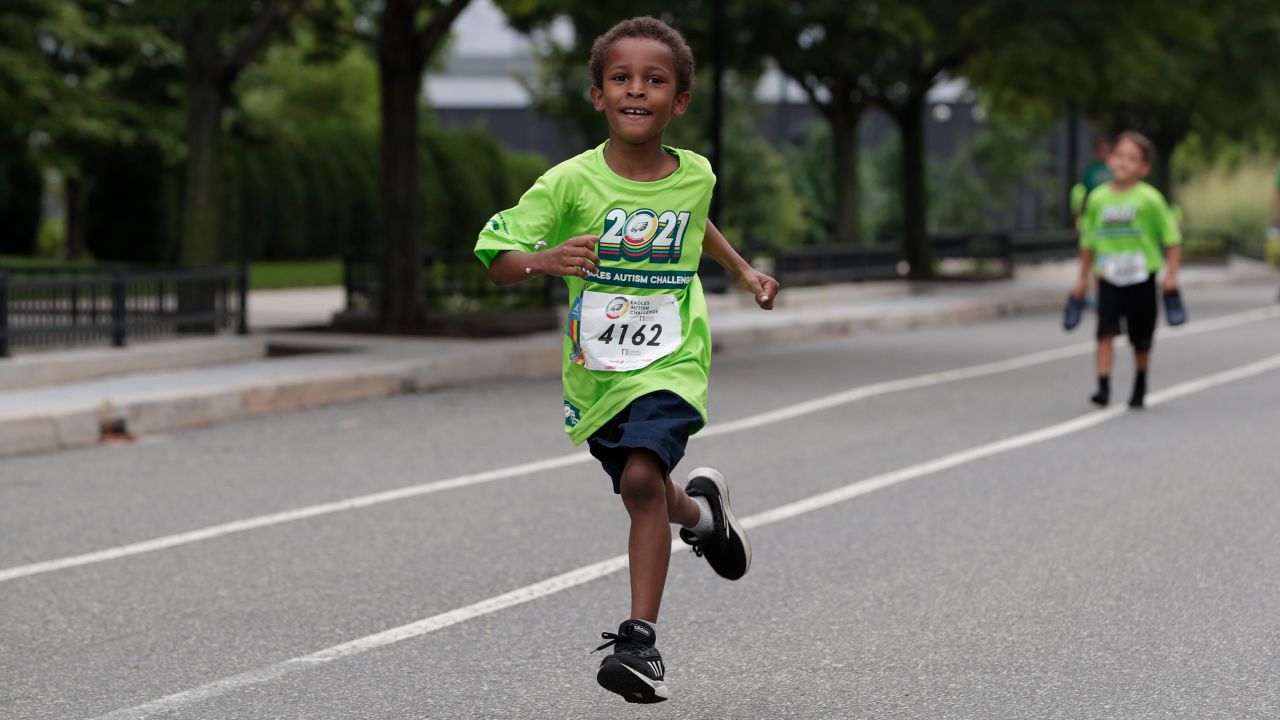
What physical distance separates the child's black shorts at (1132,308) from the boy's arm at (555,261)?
26.6ft

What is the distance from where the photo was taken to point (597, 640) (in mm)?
5781

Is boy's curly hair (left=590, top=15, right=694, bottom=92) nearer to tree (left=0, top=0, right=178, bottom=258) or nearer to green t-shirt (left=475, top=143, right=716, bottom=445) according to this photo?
green t-shirt (left=475, top=143, right=716, bottom=445)

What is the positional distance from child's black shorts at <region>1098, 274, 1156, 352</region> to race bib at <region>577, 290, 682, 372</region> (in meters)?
7.87

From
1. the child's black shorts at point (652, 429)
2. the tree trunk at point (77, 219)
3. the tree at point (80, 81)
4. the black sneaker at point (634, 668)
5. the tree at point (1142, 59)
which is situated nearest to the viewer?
the black sneaker at point (634, 668)

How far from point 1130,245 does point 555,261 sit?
811cm

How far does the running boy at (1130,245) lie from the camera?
38.8ft

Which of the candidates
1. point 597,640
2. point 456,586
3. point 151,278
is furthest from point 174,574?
point 151,278

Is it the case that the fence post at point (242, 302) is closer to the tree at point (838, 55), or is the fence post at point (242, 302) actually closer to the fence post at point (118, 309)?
the fence post at point (118, 309)

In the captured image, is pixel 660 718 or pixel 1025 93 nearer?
pixel 660 718

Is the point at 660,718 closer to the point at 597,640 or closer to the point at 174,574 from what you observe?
the point at 597,640

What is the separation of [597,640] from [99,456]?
18.3 feet

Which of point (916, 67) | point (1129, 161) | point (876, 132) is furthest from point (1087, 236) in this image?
point (876, 132)

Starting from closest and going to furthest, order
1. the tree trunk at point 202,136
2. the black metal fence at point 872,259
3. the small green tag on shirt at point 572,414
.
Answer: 1. the small green tag on shirt at point 572,414
2. the tree trunk at point 202,136
3. the black metal fence at point 872,259

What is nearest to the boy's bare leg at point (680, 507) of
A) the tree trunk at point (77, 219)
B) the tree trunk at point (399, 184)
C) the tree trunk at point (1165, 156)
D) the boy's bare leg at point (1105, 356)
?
the boy's bare leg at point (1105, 356)
